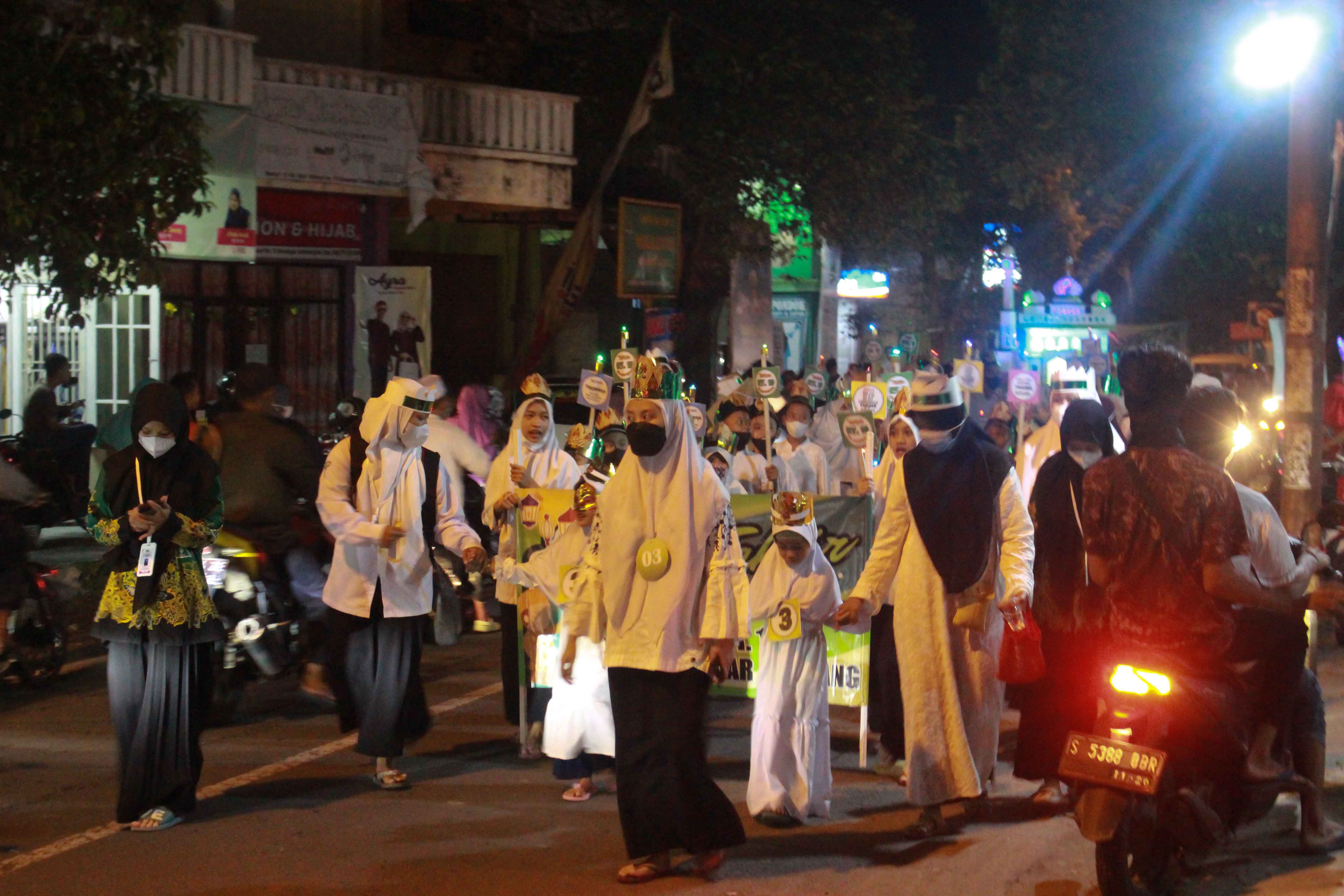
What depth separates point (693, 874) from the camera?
5.72m

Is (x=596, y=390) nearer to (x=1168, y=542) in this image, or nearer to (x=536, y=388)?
(x=536, y=388)

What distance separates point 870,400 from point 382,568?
6.09 meters

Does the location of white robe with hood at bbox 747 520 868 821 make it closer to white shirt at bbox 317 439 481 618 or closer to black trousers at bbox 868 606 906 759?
black trousers at bbox 868 606 906 759

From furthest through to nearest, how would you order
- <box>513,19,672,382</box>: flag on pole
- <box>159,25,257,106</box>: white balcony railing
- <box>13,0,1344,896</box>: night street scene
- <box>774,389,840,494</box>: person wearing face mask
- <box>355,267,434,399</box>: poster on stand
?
<box>513,19,672,382</box>: flag on pole, <box>355,267,434,399</box>: poster on stand, <box>159,25,257,106</box>: white balcony railing, <box>774,389,840,494</box>: person wearing face mask, <box>13,0,1344,896</box>: night street scene

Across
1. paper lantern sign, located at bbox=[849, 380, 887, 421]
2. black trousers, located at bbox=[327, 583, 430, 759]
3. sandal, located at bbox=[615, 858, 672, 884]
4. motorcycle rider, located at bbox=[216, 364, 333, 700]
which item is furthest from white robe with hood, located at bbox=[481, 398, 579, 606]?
paper lantern sign, located at bbox=[849, 380, 887, 421]

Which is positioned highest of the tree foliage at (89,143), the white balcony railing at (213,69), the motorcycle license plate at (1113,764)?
the white balcony railing at (213,69)

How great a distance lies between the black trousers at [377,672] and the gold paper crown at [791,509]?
1.91m

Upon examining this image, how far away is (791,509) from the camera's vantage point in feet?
21.6

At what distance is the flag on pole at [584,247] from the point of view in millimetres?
19609

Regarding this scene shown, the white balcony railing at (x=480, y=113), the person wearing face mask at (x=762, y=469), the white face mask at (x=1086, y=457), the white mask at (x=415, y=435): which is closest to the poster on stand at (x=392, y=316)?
the white balcony railing at (x=480, y=113)

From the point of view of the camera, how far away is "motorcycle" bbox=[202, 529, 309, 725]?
852cm

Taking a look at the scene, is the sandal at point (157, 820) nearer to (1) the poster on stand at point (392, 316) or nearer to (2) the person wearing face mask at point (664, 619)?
(2) the person wearing face mask at point (664, 619)

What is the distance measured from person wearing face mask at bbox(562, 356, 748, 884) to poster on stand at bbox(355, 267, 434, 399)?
12.2m

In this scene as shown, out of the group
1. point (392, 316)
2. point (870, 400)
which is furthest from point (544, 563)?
point (392, 316)
